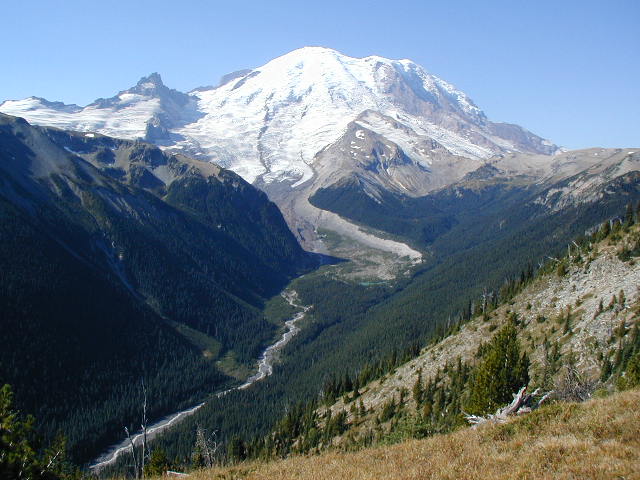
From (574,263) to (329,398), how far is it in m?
57.4

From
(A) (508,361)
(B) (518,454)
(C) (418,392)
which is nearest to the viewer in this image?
(B) (518,454)

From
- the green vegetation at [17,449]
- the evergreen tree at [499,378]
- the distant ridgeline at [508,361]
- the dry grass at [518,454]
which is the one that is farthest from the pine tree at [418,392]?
the green vegetation at [17,449]

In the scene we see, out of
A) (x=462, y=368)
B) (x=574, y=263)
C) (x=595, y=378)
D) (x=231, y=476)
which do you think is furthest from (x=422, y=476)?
(x=574, y=263)

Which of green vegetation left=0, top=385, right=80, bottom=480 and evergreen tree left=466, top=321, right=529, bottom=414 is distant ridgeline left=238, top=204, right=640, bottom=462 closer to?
evergreen tree left=466, top=321, right=529, bottom=414

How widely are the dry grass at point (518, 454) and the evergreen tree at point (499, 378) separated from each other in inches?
1008

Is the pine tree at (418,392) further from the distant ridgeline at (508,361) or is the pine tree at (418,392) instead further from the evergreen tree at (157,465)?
the evergreen tree at (157,465)

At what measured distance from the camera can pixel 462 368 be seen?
84.9 meters

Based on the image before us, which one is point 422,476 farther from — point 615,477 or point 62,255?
point 62,255

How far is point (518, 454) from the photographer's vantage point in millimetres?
19719

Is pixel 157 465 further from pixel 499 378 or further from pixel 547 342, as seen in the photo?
pixel 547 342

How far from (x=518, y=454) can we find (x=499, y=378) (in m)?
31.1

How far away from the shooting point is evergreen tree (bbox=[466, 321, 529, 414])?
48000 mm

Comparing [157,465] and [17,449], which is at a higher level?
[17,449]

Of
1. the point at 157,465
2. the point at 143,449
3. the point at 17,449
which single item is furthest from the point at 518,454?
the point at 143,449
